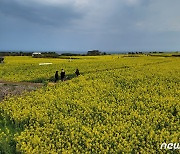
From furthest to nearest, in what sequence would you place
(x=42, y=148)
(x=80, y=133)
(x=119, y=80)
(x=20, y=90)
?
(x=119, y=80) < (x=20, y=90) < (x=80, y=133) < (x=42, y=148)

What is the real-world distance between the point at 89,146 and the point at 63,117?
14.2 feet

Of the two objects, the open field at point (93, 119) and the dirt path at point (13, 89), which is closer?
the open field at point (93, 119)

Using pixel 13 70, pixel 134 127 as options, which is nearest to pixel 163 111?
pixel 134 127

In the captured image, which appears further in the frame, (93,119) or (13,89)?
(13,89)

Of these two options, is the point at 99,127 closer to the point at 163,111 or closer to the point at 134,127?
the point at 134,127

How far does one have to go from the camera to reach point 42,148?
1224 centimetres

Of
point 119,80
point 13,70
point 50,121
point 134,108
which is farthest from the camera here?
point 13,70

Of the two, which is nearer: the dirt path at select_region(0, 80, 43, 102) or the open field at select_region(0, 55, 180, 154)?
the open field at select_region(0, 55, 180, 154)

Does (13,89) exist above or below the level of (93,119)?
above

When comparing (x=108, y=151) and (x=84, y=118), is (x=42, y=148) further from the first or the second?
(x=84, y=118)

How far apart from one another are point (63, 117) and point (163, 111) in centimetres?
512

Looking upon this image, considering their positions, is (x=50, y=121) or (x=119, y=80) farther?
(x=119, y=80)

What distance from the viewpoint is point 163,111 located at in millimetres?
17219

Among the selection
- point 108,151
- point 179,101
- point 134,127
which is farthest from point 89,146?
point 179,101
